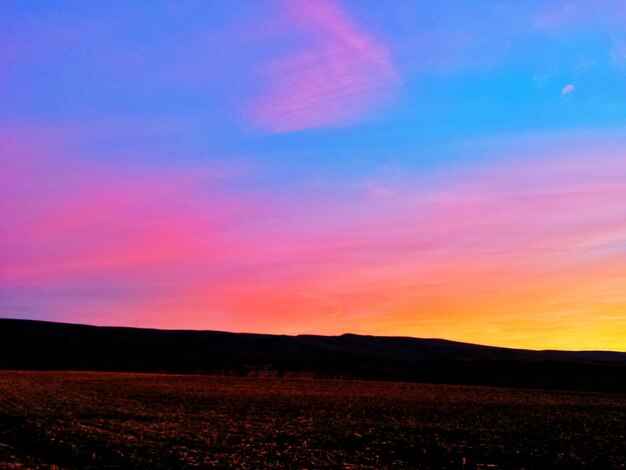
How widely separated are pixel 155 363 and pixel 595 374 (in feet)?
321

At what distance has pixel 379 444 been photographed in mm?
29500

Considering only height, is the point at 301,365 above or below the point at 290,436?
below

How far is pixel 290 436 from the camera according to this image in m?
31.4

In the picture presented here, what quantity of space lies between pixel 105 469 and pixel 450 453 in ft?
46.1

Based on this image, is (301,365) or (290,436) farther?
(301,365)

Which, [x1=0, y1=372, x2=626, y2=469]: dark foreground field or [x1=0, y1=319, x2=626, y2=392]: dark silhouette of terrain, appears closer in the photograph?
[x1=0, y1=372, x2=626, y2=469]: dark foreground field

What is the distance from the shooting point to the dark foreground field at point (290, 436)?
24078mm

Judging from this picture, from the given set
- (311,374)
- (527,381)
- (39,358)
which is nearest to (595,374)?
(527,381)

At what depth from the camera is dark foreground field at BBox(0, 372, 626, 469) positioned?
24.1 meters

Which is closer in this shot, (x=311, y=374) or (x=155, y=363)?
(x=311, y=374)

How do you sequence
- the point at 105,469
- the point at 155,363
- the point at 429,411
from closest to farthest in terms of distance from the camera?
the point at 105,469, the point at 429,411, the point at 155,363

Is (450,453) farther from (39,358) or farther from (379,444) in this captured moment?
(39,358)

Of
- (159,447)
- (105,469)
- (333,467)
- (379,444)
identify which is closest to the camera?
(105,469)

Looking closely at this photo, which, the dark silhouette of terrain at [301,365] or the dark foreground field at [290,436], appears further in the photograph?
the dark silhouette of terrain at [301,365]
